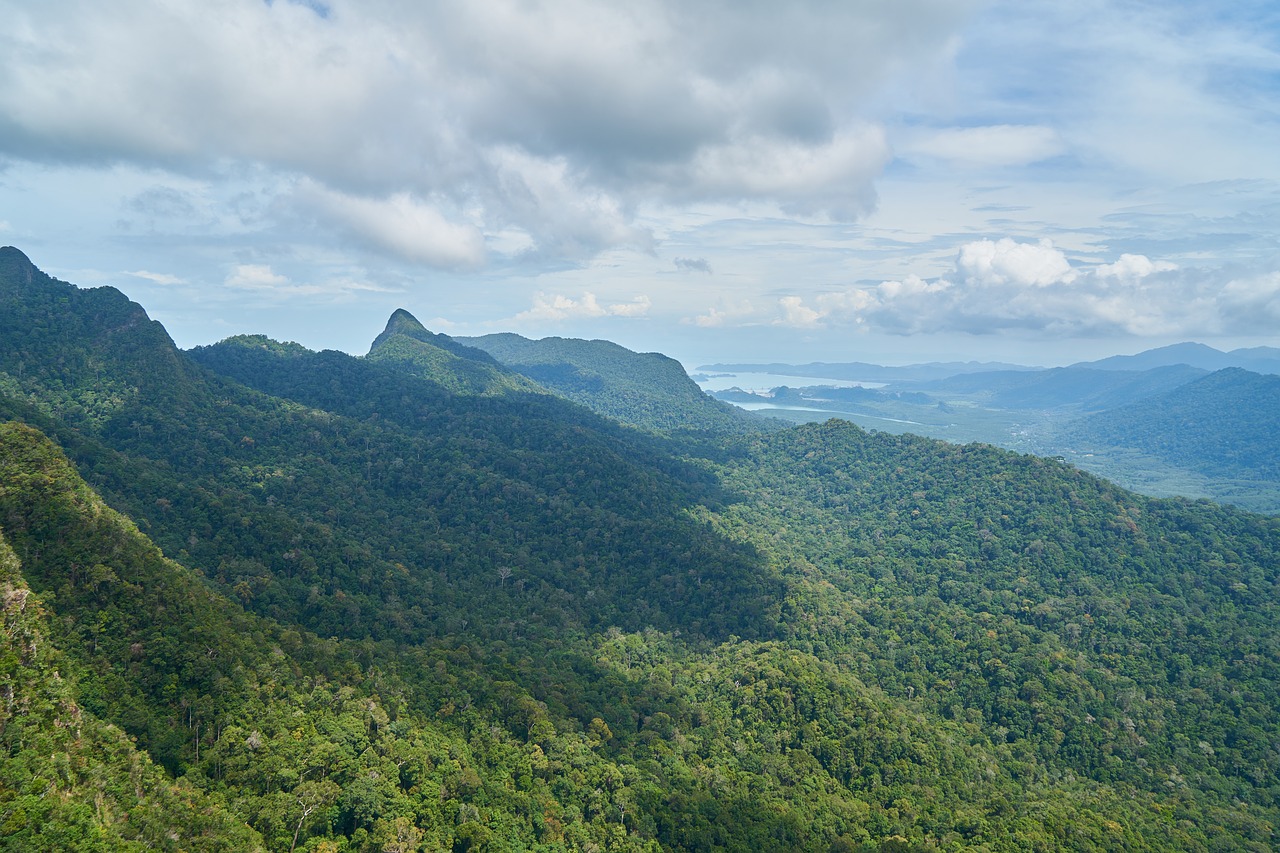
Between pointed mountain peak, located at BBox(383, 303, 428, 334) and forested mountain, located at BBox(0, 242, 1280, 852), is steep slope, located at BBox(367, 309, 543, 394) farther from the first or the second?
forested mountain, located at BBox(0, 242, 1280, 852)

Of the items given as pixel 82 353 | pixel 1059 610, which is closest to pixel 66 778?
pixel 82 353

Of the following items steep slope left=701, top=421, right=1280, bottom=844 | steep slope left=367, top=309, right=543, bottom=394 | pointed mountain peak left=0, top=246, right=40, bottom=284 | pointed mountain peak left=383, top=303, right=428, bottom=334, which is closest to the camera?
steep slope left=701, top=421, right=1280, bottom=844

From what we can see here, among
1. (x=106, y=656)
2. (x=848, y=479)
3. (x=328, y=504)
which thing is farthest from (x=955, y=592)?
(x=106, y=656)

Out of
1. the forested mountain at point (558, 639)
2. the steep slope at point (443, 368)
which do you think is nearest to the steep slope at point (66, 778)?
the forested mountain at point (558, 639)

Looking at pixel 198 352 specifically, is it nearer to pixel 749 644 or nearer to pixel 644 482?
pixel 644 482

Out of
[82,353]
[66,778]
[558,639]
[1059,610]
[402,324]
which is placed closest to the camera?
[66,778]

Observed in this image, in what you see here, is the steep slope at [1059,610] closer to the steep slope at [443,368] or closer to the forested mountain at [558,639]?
the forested mountain at [558,639]

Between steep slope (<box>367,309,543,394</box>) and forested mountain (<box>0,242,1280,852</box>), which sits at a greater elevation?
steep slope (<box>367,309,543,394</box>)

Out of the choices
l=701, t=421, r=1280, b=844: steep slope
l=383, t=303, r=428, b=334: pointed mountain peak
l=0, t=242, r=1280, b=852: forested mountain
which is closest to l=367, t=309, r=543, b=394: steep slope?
l=383, t=303, r=428, b=334: pointed mountain peak

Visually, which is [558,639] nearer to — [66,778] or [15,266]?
[66,778]

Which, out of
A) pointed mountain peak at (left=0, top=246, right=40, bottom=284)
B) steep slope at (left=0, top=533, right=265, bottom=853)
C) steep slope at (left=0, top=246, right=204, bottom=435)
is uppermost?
pointed mountain peak at (left=0, top=246, right=40, bottom=284)
